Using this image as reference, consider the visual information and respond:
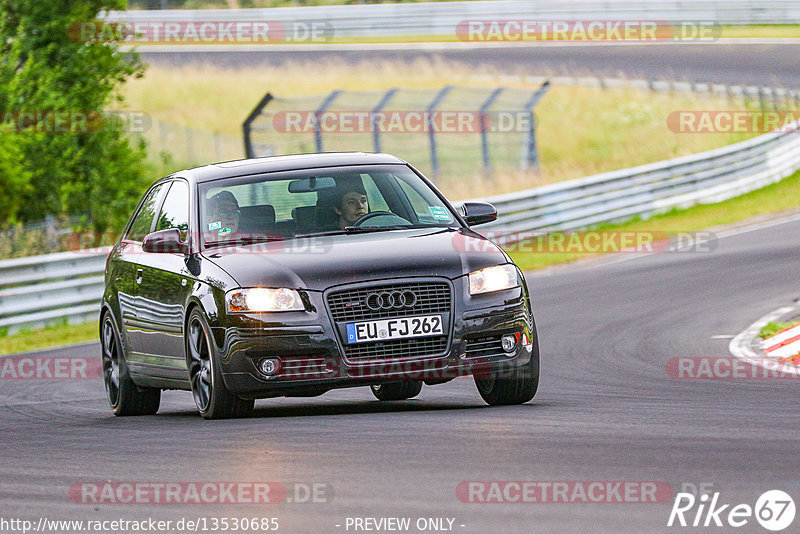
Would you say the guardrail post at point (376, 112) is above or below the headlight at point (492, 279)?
above

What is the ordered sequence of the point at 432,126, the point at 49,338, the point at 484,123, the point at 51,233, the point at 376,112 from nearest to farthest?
the point at 49,338 < the point at 51,233 < the point at 376,112 < the point at 484,123 < the point at 432,126

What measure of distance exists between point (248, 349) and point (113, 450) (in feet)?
3.41

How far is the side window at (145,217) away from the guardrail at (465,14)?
Answer: 2960cm

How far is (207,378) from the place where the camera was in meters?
8.80

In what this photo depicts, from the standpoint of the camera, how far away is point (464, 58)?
41.1m

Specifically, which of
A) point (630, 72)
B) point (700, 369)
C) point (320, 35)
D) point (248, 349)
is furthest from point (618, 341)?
point (320, 35)

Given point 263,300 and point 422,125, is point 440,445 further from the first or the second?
point 422,125

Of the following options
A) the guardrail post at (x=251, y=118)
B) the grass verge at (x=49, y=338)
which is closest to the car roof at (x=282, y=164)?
the grass verge at (x=49, y=338)

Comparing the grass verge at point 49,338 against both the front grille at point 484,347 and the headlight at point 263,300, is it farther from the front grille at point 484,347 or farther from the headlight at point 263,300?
the front grille at point 484,347

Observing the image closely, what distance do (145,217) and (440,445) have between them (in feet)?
13.7

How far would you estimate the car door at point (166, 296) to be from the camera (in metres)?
9.24

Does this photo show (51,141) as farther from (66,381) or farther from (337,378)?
(337,378)

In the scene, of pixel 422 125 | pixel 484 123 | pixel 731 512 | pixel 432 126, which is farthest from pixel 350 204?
pixel 422 125

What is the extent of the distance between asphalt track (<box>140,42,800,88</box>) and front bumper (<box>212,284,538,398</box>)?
95.1 ft
